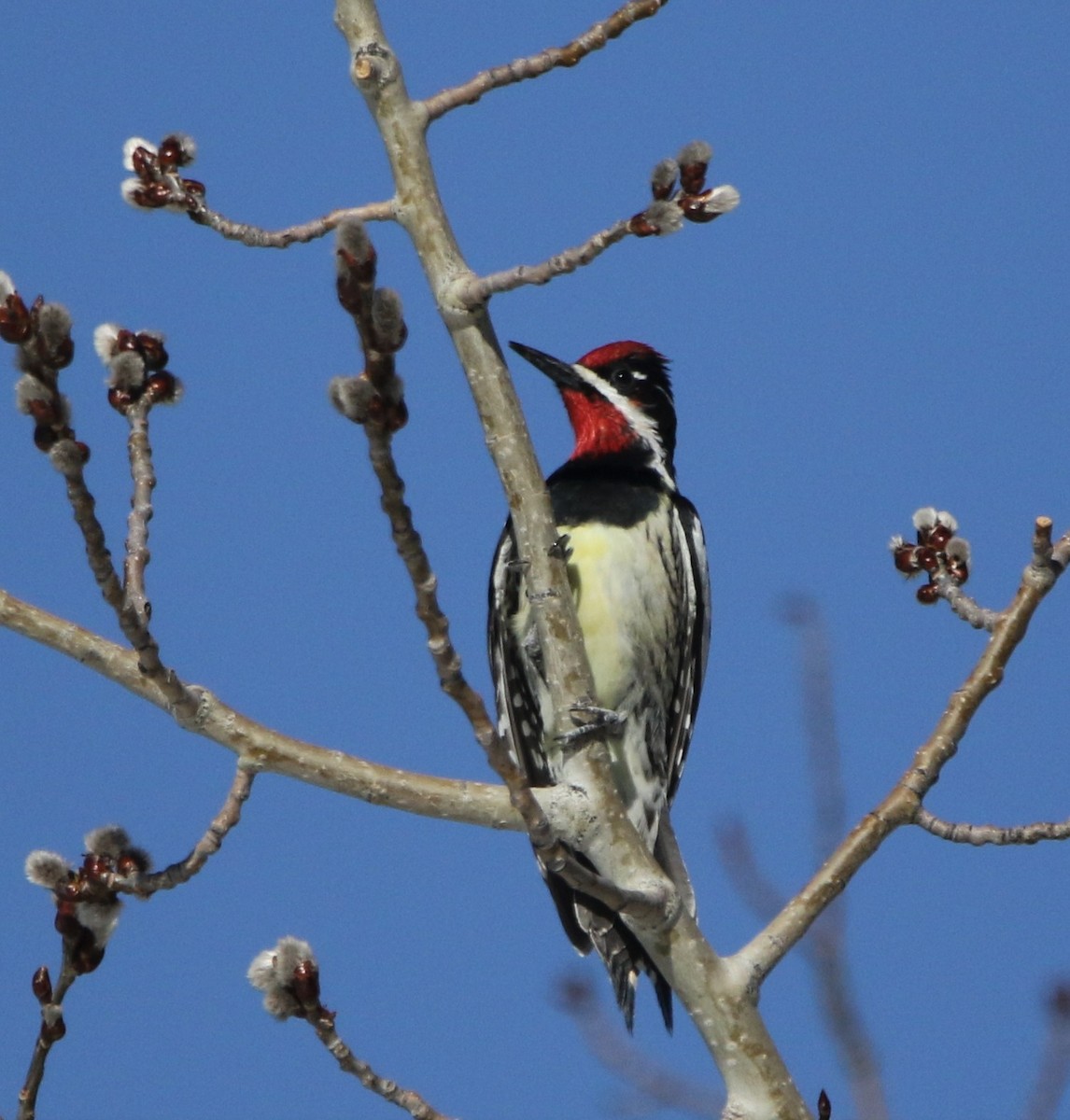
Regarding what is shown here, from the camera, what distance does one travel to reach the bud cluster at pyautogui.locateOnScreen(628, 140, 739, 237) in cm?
300

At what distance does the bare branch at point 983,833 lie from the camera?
3.54 m

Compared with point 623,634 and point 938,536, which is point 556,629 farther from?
point 623,634

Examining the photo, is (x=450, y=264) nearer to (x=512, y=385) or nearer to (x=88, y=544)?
(x=512, y=385)

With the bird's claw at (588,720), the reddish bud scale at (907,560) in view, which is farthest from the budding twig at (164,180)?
the reddish bud scale at (907,560)

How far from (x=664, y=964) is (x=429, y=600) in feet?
4.76

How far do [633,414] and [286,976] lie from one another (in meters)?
3.03

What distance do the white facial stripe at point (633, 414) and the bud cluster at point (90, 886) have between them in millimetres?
2969

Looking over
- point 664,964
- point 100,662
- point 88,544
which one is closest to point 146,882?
point 100,662

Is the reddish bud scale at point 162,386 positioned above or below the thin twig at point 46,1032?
above

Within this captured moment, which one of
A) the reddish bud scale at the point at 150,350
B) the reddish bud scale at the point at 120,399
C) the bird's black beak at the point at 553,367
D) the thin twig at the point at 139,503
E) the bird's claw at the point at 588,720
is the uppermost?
the bird's black beak at the point at 553,367

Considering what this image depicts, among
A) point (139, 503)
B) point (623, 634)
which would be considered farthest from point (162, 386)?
point (623, 634)

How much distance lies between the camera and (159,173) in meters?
3.58

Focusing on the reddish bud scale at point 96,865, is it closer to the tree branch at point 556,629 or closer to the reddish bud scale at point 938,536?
the tree branch at point 556,629

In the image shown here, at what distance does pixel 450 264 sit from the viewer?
3.21m
